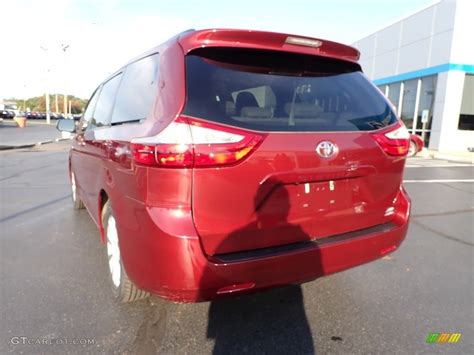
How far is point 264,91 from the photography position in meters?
2.32

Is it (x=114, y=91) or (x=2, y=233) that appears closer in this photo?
(x=114, y=91)

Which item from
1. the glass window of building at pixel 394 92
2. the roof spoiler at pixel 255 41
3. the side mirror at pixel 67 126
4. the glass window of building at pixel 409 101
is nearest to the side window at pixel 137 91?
the roof spoiler at pixel 255 41

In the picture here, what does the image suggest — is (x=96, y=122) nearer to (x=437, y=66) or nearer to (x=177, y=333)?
(x=177, y=333)

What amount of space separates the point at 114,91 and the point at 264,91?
173 centimetres

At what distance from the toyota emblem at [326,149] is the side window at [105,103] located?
1.94m

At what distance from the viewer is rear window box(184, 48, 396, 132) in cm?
212

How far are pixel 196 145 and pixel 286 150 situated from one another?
0.53 metres

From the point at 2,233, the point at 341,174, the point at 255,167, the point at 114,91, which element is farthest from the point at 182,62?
the point at 2,233

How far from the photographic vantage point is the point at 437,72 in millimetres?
16906

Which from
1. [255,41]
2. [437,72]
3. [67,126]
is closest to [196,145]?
[255,41]

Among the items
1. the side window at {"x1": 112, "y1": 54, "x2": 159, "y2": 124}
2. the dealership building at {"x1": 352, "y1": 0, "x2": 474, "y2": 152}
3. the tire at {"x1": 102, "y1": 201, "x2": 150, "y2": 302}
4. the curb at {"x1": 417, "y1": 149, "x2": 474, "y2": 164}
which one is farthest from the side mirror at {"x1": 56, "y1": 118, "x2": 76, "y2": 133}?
the dealership building at {"x1": 352, "y1": 0, "x2": 474, "y2": 152}

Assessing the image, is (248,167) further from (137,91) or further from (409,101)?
(409,101)

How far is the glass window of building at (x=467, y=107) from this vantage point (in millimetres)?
16547

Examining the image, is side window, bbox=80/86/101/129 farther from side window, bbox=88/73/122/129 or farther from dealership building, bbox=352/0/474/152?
dealership building, bbox=352/0/474/152
